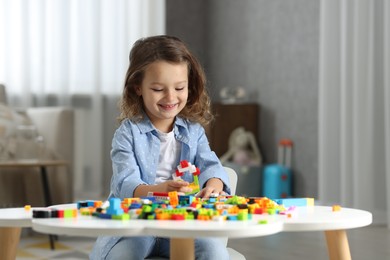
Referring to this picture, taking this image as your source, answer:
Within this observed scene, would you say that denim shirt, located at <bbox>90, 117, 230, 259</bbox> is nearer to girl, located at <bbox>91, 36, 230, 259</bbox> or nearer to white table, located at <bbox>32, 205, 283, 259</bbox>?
girl, located at <bbox>91, 36, 230, 259</bbox>

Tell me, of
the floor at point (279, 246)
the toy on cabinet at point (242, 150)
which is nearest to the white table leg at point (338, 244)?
the floor at point (279, 246)

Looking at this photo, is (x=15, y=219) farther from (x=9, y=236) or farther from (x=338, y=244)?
(x=338, y=244)

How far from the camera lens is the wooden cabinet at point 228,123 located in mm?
5195

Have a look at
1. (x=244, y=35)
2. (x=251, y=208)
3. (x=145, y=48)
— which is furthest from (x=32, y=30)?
(x=251, y=208)

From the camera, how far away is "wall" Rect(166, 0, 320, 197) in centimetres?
468

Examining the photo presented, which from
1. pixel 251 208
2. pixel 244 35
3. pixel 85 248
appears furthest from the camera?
pixel 244 35

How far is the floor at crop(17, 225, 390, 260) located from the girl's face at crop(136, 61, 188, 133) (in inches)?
52.6

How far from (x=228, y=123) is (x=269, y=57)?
0.56 m

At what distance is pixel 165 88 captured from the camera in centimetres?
170

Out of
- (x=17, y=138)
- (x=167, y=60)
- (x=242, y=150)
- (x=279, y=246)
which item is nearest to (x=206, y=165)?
(x=167, y=60)

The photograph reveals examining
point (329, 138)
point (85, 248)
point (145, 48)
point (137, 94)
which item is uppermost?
point (145, 48)

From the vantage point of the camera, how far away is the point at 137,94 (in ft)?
6.09

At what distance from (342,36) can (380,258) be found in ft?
5.21

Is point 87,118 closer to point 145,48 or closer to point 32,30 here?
point 32,30
